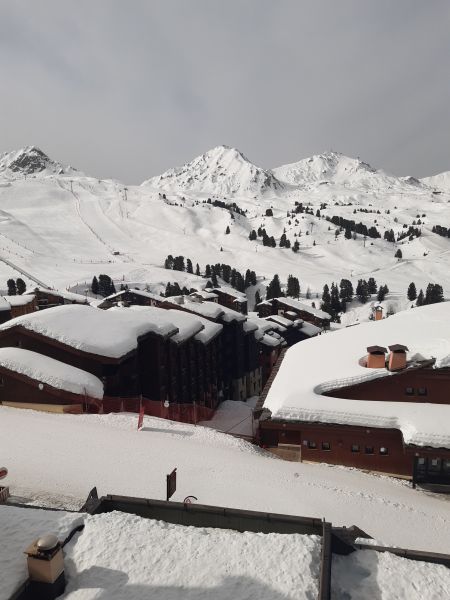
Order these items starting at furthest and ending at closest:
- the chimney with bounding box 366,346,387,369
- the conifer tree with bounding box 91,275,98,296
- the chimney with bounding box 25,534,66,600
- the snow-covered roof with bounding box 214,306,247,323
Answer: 1. the conifer tree with bounding box 91,275,98,296
2. the snow-covered roof with bounding box 214,306,247,323
3. the chimney with bounding box 366,346,387,369
4. the chimney with bounding box 25,534,66,600

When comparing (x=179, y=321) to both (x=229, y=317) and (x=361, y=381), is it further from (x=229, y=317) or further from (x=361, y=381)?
(x=361, y=381)

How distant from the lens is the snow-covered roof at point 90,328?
98.1ft

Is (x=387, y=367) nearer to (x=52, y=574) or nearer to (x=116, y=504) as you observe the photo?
(x=116, y=504)

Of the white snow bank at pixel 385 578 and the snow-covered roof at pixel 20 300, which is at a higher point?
the snow-covered roof at pixel 20 300

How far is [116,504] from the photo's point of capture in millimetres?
12172

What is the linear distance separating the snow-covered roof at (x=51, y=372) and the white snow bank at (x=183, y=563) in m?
17.8

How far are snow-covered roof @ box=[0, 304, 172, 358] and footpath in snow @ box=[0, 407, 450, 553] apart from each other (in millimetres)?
6104

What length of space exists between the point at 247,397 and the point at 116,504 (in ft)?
148

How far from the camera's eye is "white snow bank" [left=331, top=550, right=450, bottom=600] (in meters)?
9.35

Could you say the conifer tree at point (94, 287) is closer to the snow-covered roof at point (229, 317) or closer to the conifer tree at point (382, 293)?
the snow-covered roof at point (229, 317)

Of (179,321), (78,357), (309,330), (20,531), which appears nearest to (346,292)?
(309,330)

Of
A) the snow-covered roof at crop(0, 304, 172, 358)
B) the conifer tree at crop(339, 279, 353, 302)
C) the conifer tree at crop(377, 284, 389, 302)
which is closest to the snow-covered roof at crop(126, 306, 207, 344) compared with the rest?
the snow-covered roof at crop(0, 304, 172, 358)

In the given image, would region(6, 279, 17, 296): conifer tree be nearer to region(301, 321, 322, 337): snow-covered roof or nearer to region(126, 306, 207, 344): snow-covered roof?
region(301, 321, 322, 337): snow-covered roof

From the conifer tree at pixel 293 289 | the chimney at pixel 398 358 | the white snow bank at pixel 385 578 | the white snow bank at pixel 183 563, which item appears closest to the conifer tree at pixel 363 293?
the conifer tree at pixel 293 289
